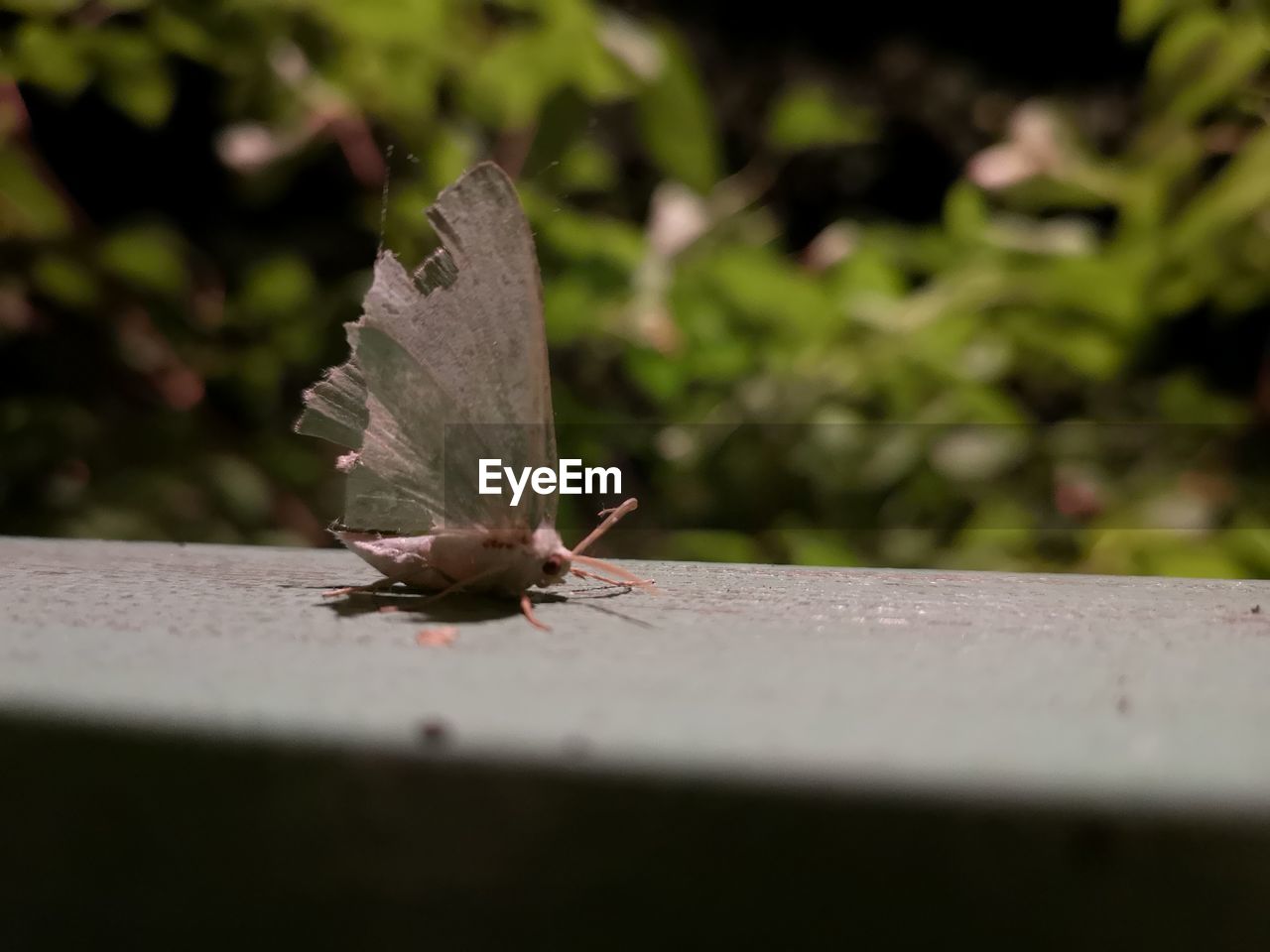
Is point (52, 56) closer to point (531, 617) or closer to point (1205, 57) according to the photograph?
point (531, 617)

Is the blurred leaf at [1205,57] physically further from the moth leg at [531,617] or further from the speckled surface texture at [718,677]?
the moth leg at [531,617]

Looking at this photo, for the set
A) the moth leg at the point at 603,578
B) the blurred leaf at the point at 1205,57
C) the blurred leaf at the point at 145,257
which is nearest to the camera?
the moth leg at the point at 603,578

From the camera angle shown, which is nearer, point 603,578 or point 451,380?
point 451,380

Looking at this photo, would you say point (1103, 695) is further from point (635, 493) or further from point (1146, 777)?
point (635, 493)

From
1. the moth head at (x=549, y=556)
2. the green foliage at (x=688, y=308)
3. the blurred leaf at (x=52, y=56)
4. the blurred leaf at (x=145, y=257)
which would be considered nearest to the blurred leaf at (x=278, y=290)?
the green foliage at (x=688, y=308)

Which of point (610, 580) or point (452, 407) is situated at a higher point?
point (452, 407)

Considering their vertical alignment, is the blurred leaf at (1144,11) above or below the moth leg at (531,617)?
above

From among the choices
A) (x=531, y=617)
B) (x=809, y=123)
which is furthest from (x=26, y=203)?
(x=531, y=617)

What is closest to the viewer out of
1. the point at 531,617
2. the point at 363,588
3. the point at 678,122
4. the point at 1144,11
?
the point at 531,617
